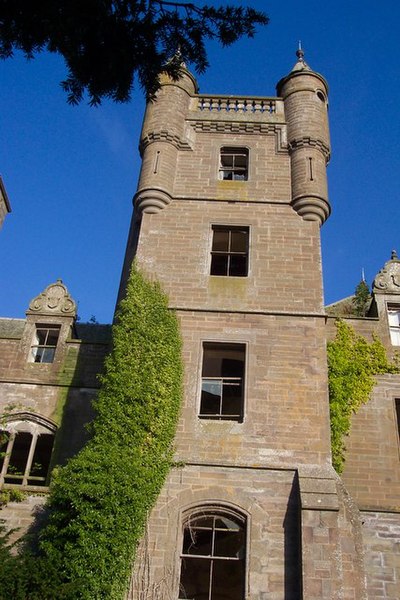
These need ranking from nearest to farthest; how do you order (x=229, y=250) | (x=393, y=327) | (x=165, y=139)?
1. (x=393, y=327)
2. (x=229, y=250)
3. (x=165, y=139)

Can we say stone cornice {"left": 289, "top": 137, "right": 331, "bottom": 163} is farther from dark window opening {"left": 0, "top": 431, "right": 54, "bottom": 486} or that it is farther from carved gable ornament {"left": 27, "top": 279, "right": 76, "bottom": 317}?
dark window opening {"left": 0, "top": 431, "right": 54, "bottom": 486}

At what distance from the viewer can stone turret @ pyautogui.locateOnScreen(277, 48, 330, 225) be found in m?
15.2

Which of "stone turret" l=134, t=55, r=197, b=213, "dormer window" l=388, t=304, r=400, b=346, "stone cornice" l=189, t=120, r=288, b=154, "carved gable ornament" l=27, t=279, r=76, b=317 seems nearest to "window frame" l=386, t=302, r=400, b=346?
"dormer window" l=388, t=304, r=400, b=346

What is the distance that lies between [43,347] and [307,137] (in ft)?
29.3

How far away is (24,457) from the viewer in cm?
1600

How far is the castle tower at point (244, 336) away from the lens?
10.4 metres

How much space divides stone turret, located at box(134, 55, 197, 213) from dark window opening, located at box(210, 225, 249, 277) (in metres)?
1.62

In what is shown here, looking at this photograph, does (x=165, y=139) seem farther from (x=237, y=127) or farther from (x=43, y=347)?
(x=43, y=347)

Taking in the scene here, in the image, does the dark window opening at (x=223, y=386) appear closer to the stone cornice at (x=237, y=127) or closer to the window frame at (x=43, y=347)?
the window frame at (x=43, y=347)

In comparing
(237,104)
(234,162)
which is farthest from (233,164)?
(237,104)

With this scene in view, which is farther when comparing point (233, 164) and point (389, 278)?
point (233, 164)

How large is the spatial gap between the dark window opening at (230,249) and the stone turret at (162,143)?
1.62m

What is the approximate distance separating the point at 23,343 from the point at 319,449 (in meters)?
7.53

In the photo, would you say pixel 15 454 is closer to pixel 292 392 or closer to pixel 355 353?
pixel 292 392
